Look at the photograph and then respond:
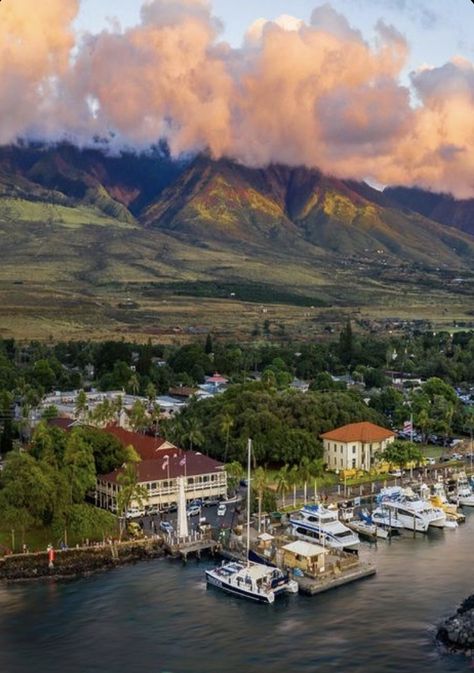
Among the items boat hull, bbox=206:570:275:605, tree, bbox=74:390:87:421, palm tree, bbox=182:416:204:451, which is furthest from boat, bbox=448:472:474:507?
tree, bbox=74:390:87:421

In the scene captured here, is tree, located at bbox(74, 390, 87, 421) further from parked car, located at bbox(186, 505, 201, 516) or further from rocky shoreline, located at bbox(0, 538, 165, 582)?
rocky shoreline, located at bbox(0, 538, 165, 582)

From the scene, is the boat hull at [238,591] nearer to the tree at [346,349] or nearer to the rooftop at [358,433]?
the rooftop at [358,433]

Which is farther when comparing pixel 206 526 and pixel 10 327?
pixel 10 327

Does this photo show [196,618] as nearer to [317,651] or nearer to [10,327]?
[317,651]

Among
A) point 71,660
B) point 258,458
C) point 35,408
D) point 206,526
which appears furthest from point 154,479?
point 35,408

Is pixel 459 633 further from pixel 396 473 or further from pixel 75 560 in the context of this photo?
pixel 396 473
